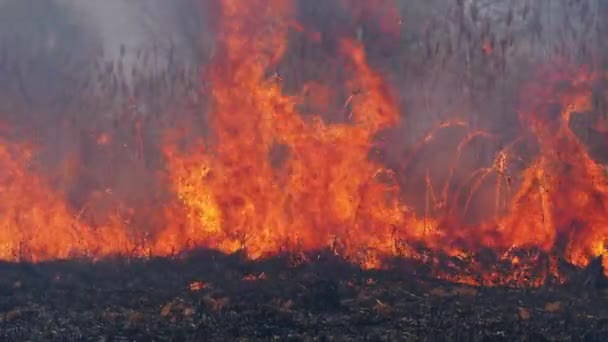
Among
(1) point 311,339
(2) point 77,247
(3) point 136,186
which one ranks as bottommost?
(1) point 311,339

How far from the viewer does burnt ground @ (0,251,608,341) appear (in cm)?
3344

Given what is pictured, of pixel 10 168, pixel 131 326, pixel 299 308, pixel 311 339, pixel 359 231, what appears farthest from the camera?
pixel 10 168

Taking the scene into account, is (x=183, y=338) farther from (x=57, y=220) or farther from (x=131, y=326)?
(x=57, y=220)

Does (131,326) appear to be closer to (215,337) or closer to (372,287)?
(215,337)

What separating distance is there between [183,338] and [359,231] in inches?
766

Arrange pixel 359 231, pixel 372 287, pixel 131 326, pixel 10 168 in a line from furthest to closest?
pixel 10 168
pixel 359 231
pixel 372 287
pixel 131 326

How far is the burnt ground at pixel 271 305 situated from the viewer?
3344cm

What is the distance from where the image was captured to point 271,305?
37.6 metres

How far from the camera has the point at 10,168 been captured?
52469mm

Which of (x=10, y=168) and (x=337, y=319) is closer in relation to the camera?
(x=337, y=319)

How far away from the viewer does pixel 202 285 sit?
1631 inches

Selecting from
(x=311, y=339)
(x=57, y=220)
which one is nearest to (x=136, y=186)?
(x=57, y=220)

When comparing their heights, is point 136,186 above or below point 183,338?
above

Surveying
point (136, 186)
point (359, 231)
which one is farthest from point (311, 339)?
point (136, 186)
